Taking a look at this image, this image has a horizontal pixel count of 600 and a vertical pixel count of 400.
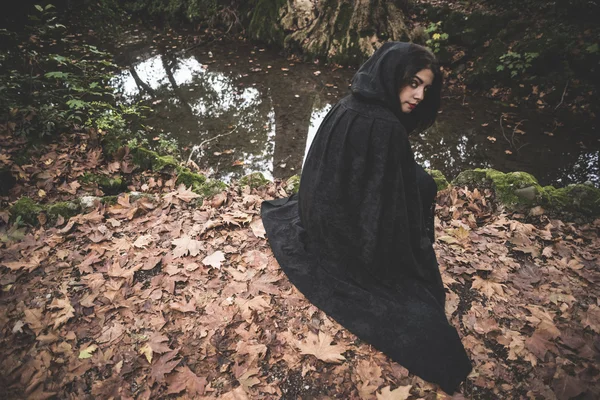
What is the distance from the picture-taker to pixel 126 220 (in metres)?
3.43

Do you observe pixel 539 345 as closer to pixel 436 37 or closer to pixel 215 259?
pixel 215 259

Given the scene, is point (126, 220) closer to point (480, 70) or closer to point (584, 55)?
point (480, 70)

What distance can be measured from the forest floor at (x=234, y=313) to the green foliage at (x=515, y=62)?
16.1 ft

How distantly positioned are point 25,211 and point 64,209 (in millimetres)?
349

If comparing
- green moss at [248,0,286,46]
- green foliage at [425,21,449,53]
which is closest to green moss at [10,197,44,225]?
green moss at [248,0,286,46]

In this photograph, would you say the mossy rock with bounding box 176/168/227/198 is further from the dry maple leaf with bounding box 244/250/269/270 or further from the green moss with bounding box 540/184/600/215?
the green moss with bounding box 540/184/600/215

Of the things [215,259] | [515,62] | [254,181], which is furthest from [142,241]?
[515,62]

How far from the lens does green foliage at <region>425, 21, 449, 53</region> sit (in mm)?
7984

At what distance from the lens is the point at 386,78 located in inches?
81.4

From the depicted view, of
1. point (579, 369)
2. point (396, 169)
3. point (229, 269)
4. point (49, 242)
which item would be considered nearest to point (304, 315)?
point (229, 269)

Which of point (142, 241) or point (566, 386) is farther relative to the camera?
point (142, 241)

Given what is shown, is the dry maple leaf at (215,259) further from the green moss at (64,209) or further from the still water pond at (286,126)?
the still water pond at (286,126)

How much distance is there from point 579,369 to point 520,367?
0.39m

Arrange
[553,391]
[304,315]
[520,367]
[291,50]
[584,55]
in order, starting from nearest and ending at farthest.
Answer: [553,391] < [520,367] < [304,315] < [584,55] < [291,50]
